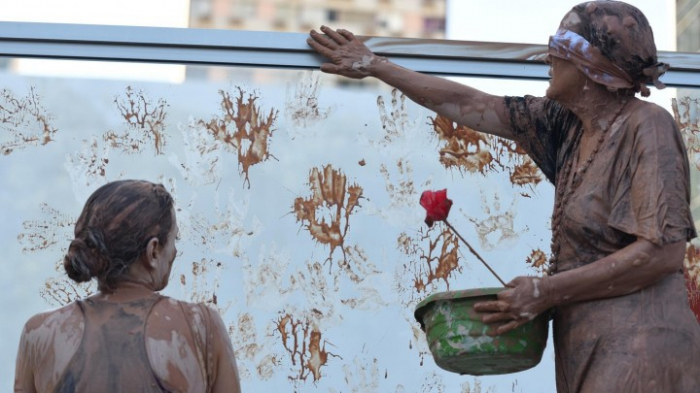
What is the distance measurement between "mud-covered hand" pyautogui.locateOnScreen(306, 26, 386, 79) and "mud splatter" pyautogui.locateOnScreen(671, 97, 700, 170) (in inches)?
55.4

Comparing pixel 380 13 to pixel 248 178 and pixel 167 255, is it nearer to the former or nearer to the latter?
pixel 248 178

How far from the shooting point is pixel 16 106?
5.45 meters

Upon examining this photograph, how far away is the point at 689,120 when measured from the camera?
568 centimetres

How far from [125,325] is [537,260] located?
86.5 inches

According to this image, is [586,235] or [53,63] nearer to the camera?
[586,235]

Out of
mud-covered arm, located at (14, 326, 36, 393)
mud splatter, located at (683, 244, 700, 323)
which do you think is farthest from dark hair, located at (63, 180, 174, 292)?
mud splatter, located at (683, 244, 700, 323)

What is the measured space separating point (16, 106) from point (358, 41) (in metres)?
1.40

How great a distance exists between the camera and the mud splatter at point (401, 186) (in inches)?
214

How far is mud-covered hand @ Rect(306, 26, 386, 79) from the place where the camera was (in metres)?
4.98

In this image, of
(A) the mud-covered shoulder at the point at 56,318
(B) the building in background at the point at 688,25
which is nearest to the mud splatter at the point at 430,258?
(A) the mud-covered shoulder at the point at 56,318

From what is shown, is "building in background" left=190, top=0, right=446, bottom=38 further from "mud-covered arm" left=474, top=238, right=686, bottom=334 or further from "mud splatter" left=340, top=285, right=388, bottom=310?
"mud-covered arm" left=474, top=238, right=686, bottom=334

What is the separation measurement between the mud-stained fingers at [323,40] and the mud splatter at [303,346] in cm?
104

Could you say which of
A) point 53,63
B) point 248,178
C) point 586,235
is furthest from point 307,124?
point 586,235

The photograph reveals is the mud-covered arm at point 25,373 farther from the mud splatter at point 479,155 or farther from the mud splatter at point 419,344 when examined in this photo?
the mud splatter at point 479,155
